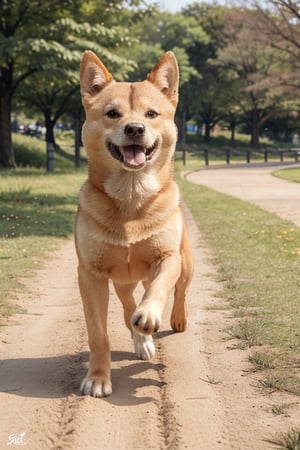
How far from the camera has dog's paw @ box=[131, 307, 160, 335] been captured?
4.04 metres

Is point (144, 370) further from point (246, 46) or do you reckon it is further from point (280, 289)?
point (246, 46)

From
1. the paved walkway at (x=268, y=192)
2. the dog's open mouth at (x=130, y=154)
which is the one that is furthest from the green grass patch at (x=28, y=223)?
the paved walkway at (x=268, y=192)

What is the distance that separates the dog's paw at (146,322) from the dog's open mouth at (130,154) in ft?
3.62

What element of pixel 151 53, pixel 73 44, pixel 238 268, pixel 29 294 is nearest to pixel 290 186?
pixel 73 44

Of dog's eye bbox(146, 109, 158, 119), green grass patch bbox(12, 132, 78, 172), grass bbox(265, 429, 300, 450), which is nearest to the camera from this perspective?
grass bbox(265, 429, 300, 450)

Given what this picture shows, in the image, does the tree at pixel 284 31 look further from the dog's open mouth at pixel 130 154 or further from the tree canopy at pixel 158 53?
the dog's open mouth at pixel 130 154

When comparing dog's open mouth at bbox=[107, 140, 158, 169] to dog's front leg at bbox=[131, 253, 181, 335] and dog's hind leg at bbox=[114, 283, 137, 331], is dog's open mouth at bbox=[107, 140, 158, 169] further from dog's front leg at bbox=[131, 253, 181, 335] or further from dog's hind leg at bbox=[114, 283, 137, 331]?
dog's hind leg at bbox=[114, 283, 137, 331]

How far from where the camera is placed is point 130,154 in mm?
4719

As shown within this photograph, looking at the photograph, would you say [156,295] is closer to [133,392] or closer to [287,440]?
[133,392]

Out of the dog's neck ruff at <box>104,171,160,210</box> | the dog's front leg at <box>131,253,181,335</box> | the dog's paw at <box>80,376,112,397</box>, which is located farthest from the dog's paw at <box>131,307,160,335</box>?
the dog's neck ruff at <box>104,171,160,210</box>

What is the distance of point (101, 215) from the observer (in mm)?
4793

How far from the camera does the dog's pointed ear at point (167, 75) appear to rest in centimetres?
517

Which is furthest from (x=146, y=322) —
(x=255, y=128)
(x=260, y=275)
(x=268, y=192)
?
(x=255, y=128)

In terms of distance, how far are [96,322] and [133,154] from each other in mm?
1157
